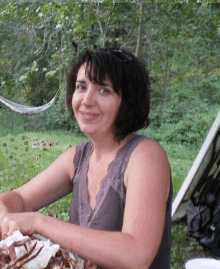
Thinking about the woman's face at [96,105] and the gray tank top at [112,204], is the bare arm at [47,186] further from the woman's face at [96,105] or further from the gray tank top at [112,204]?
the woman's face at [96,105]

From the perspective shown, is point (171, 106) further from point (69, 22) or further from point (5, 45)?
point (5, 45)

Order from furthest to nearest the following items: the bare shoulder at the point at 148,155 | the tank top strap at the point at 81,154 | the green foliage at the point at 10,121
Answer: the green foliage at the point at 10,121, the tank top strap at the point at 81,154, the bare shoulder at the point at 148,155

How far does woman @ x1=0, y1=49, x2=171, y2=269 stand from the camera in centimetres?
91

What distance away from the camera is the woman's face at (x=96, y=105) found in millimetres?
1118

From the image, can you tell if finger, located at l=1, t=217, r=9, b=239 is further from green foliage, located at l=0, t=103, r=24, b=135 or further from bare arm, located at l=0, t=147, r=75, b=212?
green foliage, located at l=0, t=103, r=24, b=135

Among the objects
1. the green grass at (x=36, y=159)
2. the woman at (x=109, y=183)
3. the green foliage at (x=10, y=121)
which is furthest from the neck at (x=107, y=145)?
the green foliage at (x=10, y=121)

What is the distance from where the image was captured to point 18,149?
2.87m

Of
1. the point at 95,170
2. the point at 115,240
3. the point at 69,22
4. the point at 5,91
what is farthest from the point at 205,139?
the point at 115,240

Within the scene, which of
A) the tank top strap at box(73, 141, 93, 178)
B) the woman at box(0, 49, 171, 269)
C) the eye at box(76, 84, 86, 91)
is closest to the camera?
the woman at box(0, 49, 171, 269)

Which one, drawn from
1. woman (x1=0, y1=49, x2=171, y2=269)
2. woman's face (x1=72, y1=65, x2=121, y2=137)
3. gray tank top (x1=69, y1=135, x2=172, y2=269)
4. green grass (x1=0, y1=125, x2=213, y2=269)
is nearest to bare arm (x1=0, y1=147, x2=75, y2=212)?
woman (x1=0, y1=49, x2=171, y2=269)

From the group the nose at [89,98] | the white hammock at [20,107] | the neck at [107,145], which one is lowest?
the white hammock at [20,107]

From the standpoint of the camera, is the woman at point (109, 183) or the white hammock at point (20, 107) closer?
the woman at point (109, 183)

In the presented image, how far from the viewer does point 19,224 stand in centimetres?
97

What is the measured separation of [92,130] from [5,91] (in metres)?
1.86
